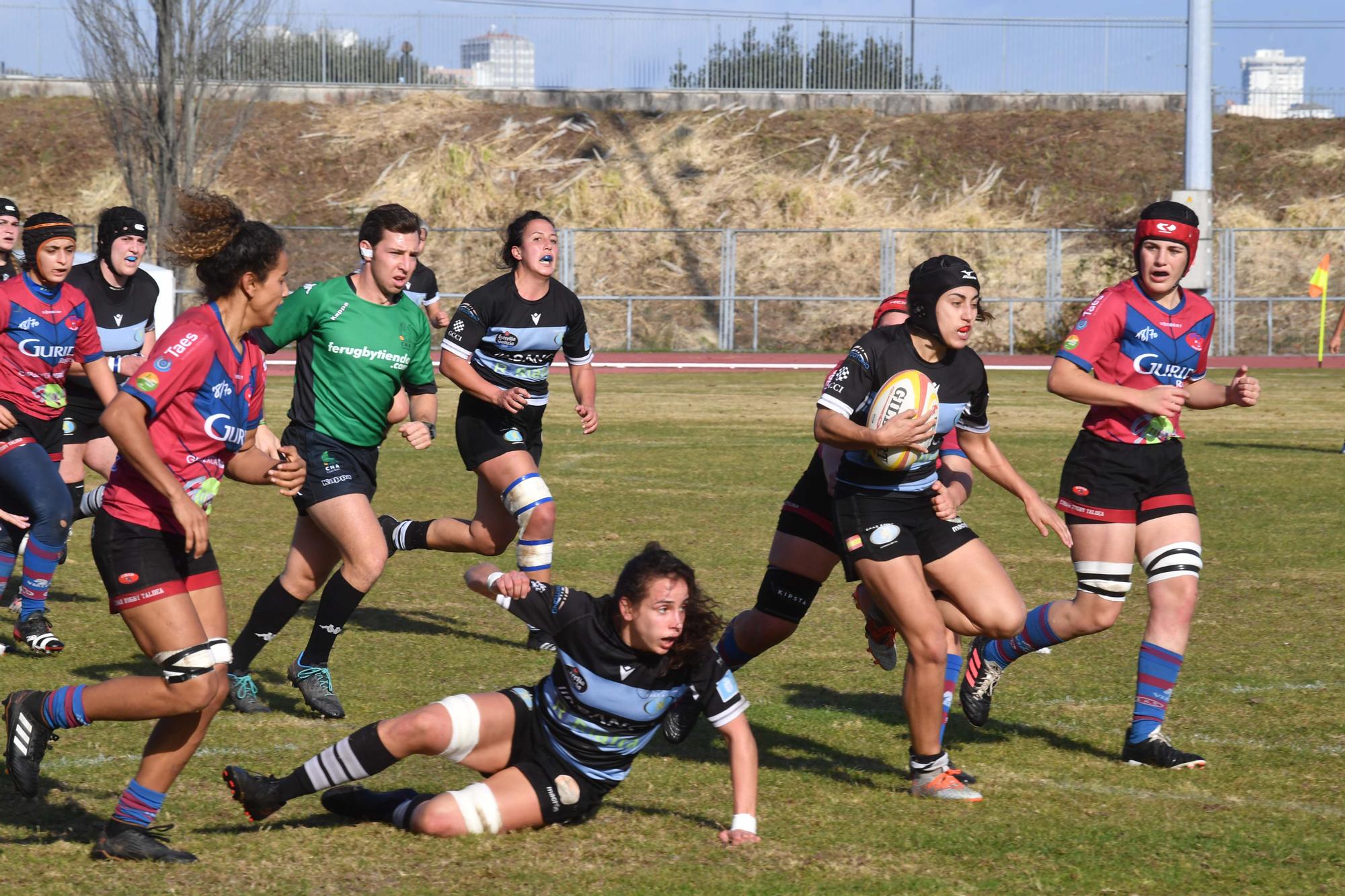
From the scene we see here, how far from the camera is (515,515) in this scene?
7.97 metres

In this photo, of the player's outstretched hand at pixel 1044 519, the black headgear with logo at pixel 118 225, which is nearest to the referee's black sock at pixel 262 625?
the black headgear with logo at pixel 118 225

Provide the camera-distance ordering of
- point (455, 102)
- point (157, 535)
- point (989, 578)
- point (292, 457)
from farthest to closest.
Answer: point (455, 102) → point (989, 578) → point (292, 457) → point (157, 535)

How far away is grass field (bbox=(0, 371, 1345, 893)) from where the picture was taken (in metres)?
4.74

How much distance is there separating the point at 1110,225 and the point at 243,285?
37921 mm

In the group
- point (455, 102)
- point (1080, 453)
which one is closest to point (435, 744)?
point (1080, 453)

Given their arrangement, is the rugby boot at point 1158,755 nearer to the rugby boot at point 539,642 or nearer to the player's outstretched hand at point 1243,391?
the player's outstretched hand at point 1243,391

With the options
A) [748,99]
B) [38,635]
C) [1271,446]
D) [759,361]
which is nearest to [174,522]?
[38,635]

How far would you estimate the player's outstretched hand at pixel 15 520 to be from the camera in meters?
7.47

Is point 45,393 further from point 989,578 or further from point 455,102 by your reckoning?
point 455,102

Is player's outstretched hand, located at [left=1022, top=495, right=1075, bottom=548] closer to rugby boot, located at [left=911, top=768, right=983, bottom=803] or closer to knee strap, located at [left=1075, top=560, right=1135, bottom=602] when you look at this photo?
knee strap, located at [left=1075, top=560, right=1135, bottom=602]

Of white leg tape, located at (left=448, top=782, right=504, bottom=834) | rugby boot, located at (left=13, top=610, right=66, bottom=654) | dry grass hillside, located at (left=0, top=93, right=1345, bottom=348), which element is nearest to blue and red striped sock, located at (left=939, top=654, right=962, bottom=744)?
white leg tape, located at (left=448, top=782, right=504, bottom=834)

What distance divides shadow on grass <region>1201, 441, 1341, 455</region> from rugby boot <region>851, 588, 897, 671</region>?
11.0 meters

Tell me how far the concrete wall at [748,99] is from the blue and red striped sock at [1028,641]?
135 ft

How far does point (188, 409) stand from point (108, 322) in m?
4.93
